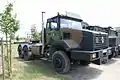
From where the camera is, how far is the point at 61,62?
22.3ft

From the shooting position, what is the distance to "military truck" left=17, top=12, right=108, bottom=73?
6.29 metres

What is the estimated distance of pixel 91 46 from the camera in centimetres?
628

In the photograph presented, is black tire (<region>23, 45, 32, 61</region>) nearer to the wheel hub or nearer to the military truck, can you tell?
the military truck

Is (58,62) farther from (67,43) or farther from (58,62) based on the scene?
(67,43)

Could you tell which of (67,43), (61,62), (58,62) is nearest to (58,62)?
(58,62)

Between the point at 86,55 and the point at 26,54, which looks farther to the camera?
the point at 26,54

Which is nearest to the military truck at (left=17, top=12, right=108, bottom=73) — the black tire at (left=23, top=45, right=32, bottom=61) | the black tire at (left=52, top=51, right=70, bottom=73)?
the black tire at (left=52, top=51, right=70, bottom=73)

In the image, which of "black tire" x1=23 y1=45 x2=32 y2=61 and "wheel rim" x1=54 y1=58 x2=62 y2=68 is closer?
"wheel rim" x1=54 y1=58 x2=62 y2=68

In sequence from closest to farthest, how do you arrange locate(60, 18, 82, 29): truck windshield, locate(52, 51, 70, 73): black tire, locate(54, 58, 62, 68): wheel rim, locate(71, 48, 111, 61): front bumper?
1. locate(71, 48, 111, 61): front bumper
2. locate(52, 51, 70, 73): black tire
3. locate(54, 58, 62, 68): wheel rim
4. locate(60, 18, 82, 29): truck windshield

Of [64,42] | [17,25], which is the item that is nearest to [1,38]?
[17,25]

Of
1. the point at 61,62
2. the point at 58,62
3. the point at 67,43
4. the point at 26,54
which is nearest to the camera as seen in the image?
the point at 67,43

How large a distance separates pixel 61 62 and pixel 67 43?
0.87m

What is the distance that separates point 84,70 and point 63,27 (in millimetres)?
2276

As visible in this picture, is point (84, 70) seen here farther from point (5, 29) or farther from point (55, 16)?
point (5, 29)
